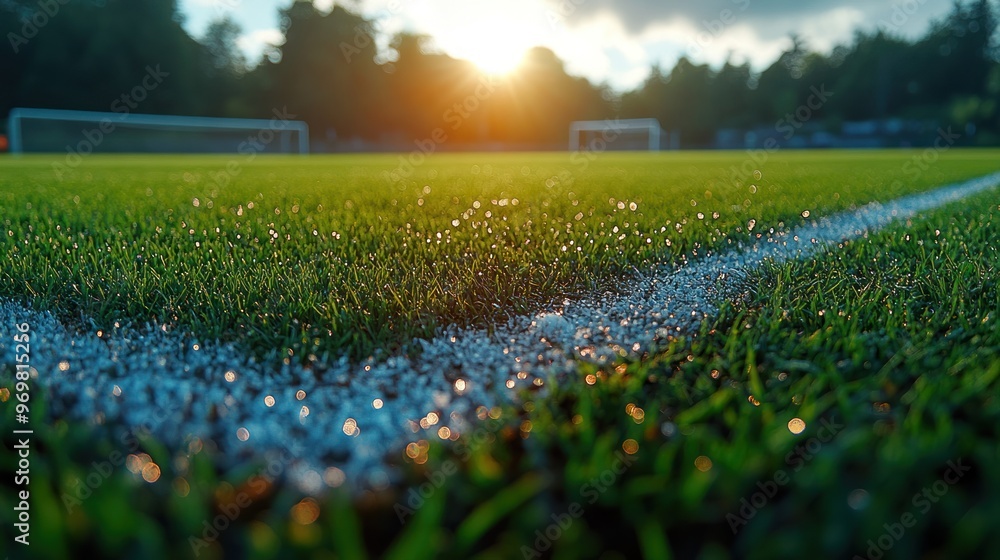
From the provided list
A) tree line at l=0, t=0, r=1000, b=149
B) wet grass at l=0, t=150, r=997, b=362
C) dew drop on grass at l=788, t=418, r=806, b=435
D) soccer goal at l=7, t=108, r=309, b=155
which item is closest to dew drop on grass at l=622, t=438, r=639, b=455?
dew drop on grass at l=788, t=418, r=806, b=435

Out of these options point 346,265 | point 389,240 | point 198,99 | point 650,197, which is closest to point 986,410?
point 346,265

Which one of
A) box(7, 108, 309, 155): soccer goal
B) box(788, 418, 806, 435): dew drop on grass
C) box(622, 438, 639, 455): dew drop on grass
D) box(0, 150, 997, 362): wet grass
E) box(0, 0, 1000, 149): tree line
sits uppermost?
box(0, 0, 1000, 149): tree line

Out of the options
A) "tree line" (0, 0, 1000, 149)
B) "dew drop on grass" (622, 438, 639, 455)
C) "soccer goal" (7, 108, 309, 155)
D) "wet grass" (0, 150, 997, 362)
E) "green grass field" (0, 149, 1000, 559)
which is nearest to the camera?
"green grass field" (0, 149, 1000, 559)

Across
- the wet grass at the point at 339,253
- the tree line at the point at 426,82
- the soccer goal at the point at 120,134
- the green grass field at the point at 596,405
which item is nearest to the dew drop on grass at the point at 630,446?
the green grass field at the point at 596,405

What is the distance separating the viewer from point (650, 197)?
453 cm

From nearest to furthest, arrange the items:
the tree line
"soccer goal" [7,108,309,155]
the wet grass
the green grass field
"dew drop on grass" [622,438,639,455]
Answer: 1. the green grass field
2. "dew drop on grass" [622,438,639,455]
3. the wet grass
4. "soccer goal" [7,108,309,155]
5. the tree line

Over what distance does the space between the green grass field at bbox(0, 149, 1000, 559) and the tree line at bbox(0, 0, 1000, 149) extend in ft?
113

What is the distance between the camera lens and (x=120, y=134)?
23.1 meters

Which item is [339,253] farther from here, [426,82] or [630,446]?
[426,82]

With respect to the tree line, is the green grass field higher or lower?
lower

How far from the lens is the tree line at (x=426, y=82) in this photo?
30.5 m

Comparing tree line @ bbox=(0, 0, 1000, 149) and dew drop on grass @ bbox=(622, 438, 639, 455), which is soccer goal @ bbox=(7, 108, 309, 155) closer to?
tree line @ bbox=(0, 0, 1000, 149)

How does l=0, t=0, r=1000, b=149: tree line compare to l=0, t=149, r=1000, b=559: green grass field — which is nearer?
l=0, t=149, r=1000, b=559: green grass field

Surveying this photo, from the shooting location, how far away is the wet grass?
5.31 feet
